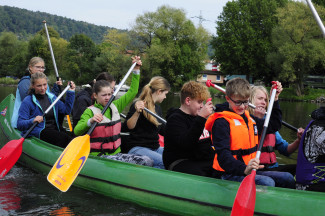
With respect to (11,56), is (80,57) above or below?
above

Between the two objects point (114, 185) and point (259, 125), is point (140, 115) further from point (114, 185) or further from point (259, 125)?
point (259, 125)

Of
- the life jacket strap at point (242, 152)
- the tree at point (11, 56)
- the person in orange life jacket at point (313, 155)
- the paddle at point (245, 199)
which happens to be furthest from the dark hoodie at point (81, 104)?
the tree at point (11, 56)

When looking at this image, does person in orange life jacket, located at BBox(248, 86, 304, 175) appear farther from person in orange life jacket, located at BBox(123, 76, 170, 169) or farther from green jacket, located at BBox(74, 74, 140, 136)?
green jacket, located at BBox(74, 74, 140, 136)

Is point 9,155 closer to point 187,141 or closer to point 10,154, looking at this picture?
point 10,154

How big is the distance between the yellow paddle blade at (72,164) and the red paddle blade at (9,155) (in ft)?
3.82

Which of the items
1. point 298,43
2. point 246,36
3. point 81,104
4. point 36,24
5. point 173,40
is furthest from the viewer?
point 36,24

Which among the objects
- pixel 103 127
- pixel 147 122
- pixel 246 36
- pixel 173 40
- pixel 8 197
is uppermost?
pixel 246 36

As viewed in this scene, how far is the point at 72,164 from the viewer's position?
13.6 ft

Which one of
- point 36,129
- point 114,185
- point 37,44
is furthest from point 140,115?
point 37,44

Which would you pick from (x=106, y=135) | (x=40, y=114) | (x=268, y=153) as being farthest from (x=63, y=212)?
(x=268, y=153)

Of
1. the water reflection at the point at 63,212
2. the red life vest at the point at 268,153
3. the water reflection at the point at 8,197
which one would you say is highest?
the red life vest at the point at 268,153

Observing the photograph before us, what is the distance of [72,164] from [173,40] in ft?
104

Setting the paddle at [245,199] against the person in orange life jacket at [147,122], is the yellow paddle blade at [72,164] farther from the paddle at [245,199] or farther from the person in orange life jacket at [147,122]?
the paddle at [245,199]

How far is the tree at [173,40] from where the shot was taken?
111 ft
